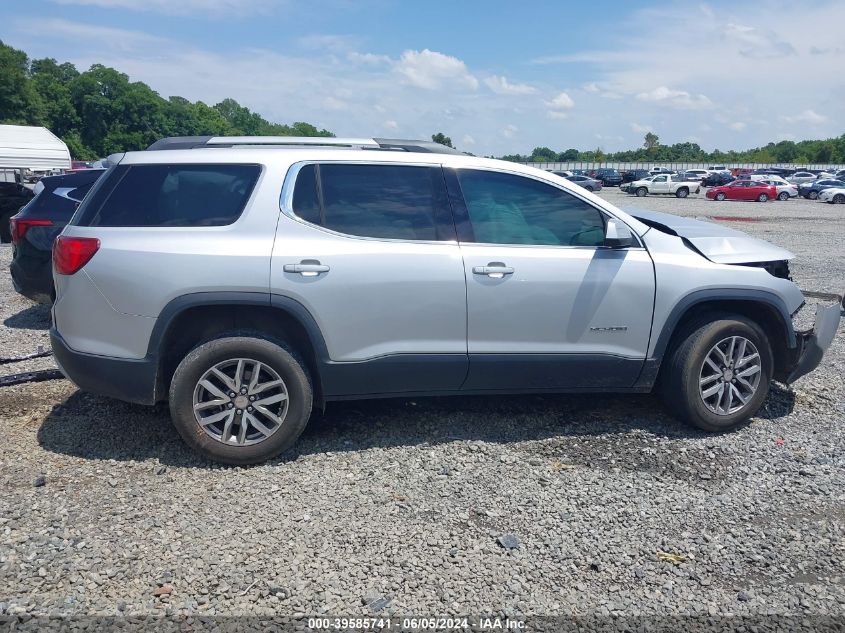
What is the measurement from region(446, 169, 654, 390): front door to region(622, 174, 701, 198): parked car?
46355 millimetres

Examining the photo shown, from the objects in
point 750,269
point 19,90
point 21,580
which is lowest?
point 21,580

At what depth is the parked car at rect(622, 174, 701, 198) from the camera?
4816 centimetres

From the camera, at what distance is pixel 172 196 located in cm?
438

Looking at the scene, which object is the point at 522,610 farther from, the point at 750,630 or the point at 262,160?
the point at 262,160

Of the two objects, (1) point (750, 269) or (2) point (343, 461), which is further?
(1) point (750, 269)

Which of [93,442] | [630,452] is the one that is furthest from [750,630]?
[93,442]

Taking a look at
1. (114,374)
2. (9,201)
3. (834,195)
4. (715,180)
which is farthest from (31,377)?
(715,180)

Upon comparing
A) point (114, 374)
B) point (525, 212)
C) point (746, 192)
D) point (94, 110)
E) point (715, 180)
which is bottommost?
point (114, 374)

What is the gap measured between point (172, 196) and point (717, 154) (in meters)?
148

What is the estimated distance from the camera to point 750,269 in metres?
4.85

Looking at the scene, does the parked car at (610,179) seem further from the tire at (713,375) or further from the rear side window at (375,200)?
the rear side window at (375,200)

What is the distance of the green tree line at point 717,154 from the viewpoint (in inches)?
4715

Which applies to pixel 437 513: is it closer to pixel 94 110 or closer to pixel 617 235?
pixel 617 235

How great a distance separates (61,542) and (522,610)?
223 centimetres
